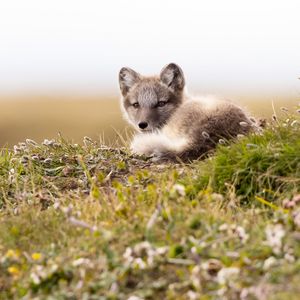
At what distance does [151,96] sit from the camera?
7.59 m

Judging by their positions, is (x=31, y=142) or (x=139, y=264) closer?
(x=139, y=264)

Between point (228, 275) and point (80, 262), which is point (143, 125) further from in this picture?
point (228, 275)

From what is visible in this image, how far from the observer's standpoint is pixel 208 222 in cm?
366

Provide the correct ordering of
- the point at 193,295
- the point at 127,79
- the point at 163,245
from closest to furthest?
the point at 193,295 < the point at 163,245 < the point at 127,79

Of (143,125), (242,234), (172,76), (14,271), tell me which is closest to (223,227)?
(242,234)

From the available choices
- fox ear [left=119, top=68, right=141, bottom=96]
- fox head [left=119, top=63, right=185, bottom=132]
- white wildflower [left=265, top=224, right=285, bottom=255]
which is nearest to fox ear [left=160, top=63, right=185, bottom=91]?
fox head [left=119, top=63, right=185, bottom=132]

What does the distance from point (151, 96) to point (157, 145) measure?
4.38 feet

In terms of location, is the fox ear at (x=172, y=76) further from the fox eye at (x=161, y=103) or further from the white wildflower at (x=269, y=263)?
the white wildflower at (x=269, y=263)

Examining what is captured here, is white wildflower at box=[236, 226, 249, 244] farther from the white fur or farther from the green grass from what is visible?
the white fur

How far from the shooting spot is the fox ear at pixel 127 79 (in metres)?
8.05

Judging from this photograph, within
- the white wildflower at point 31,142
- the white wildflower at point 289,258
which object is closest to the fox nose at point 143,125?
the white wildflower at point 31,142

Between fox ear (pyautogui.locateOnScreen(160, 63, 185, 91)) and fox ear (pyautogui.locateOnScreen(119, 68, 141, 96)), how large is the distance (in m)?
0.37

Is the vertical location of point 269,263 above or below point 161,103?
below

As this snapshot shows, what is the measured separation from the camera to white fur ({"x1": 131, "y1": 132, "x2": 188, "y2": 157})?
20.4ft
